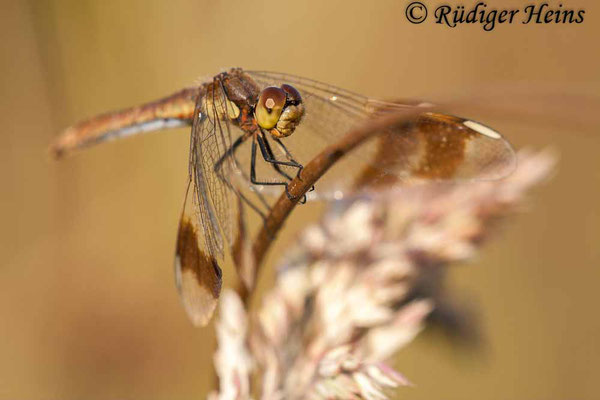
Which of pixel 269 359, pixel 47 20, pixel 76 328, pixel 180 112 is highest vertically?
pixel 47 20

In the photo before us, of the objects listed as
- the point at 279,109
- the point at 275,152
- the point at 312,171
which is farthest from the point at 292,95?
the point at 312,171

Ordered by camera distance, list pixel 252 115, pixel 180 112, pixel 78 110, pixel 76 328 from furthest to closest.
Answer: pixel 78 110
pixel 76 328
pixel 180 112
pixel 252 115

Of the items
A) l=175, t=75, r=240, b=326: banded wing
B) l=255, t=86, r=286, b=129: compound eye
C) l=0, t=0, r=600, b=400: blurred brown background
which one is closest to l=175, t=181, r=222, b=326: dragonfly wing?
l=175, t=75, r=240, b=326: banded wing

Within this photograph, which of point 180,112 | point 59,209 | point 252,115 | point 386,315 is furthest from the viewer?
point 59,209

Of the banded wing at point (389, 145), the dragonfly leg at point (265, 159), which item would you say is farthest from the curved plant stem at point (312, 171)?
the dragonfly leg at point (265, 159)

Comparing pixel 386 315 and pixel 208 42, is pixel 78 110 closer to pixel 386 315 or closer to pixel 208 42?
pixel 208 42

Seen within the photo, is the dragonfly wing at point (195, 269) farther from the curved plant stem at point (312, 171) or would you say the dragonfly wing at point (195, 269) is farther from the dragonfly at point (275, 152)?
the curved plant stem at point (312, 171)

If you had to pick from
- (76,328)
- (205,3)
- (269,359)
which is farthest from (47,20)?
(269,359)
